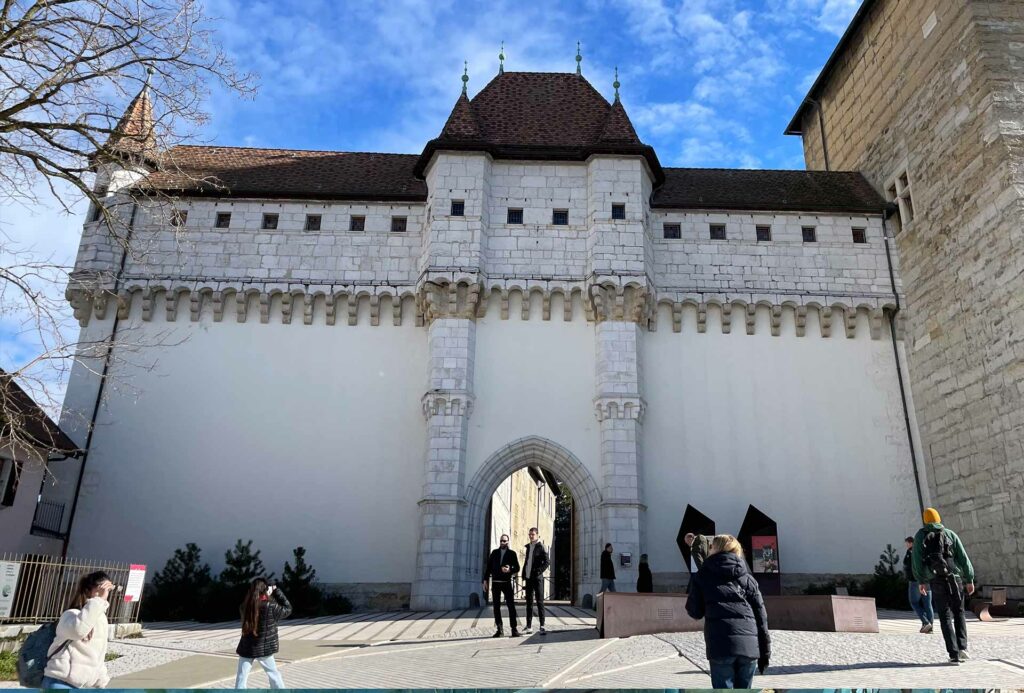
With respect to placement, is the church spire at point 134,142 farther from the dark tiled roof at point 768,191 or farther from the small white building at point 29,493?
the dark tiled roof at point 768,191

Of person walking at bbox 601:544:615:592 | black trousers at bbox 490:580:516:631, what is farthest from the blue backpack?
person walking at bbox 601:544:615:592

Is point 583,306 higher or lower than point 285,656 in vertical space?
higher

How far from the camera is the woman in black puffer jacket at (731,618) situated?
4.81 meters

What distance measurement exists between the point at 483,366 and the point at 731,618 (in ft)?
43.3

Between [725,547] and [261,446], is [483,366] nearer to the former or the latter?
[261,446]

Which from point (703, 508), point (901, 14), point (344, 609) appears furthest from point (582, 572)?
point (901, 14)

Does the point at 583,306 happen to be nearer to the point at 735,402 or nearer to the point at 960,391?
the point at 735,402

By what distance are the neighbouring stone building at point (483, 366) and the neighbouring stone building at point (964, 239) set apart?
89 centimetres

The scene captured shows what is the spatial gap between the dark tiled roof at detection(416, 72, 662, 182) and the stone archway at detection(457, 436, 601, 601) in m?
7.34

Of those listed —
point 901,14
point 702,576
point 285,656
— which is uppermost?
point 901,14

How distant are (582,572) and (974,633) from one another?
804cm

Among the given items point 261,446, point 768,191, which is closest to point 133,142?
point 261,446

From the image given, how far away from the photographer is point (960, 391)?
643 inches

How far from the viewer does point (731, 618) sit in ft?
15.9
